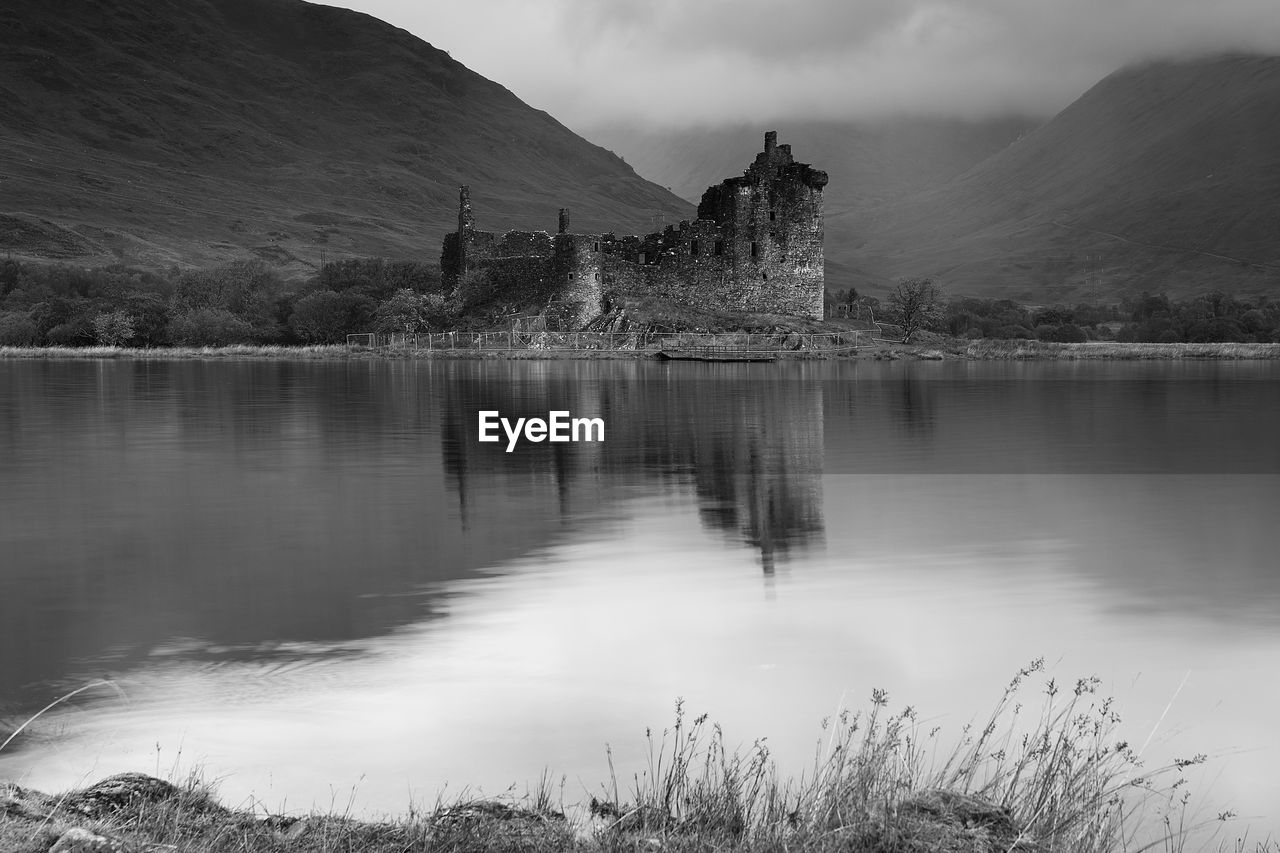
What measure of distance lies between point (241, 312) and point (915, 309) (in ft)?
158

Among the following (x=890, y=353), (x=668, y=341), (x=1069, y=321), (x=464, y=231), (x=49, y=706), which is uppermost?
(x=464, y=231)

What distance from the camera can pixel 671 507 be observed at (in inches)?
811

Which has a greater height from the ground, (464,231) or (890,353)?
(464,231)

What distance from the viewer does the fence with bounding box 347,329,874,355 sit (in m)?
75.2

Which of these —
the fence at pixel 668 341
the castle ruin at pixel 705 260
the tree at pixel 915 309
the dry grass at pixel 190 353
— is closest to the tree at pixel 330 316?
the dry grass at pixel 190 353

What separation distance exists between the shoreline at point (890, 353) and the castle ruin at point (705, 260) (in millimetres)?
5264

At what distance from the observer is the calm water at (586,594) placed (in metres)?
8.95

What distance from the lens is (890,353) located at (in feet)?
254

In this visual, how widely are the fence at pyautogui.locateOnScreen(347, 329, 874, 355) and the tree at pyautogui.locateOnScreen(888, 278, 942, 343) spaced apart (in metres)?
5.87

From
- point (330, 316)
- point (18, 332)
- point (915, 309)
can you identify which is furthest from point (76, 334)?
point (915, 309)

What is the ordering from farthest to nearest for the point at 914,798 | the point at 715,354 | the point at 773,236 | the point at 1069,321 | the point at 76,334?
the point at 1069,321 < the point at 76,334 < the point at 773,236 < the point at 715,354 < the point at 914,798

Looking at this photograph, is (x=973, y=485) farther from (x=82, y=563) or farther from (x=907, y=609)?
(x=82, y=563)

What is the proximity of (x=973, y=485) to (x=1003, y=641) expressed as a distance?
1214 centimetres

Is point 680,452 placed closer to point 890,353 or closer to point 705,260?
point 890,353
